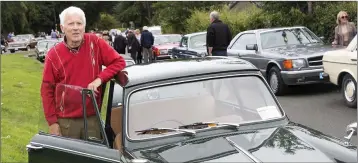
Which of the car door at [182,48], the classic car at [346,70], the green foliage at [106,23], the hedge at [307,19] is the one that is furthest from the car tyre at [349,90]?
the green foliage at [106,23]

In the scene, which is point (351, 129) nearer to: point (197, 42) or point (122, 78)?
point (122, 78)

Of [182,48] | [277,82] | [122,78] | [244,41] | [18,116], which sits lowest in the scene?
[18,116]

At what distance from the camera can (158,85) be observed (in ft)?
13.6

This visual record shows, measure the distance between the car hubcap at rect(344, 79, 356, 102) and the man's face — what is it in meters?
6.54

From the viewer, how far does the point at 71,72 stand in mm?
4289

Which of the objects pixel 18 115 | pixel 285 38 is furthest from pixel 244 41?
pixel 18 115

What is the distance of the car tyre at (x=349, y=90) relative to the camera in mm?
9375

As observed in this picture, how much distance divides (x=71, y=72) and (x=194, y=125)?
119cm

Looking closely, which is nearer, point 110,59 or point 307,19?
point 110,59

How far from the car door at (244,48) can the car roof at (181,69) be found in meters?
8.11

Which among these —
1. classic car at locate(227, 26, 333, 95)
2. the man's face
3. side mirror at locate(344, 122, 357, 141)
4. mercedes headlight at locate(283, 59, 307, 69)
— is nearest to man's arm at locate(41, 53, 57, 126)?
the man's face

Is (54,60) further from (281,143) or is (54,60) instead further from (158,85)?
(281,143)

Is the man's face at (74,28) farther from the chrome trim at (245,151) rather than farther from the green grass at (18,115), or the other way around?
the chrome trim at (245,151)

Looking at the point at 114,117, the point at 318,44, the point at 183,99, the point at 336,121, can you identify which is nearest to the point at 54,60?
the point at 114,117
